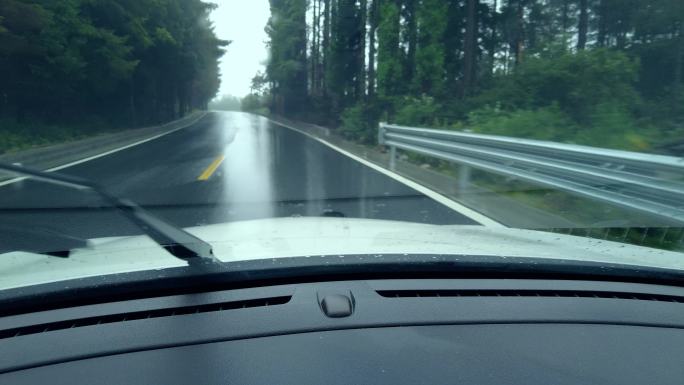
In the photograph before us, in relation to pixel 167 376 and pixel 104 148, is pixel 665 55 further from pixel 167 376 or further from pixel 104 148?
pixel 167 376

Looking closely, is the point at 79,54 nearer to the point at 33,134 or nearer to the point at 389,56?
the point at 33,134

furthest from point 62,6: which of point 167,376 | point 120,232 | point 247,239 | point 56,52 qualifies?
point 167,376

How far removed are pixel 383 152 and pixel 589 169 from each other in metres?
10.7

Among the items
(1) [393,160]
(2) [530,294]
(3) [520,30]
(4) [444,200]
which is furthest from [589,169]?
(3) [520,30]

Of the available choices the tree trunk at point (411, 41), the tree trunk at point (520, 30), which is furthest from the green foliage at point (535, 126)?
the tree trunk at point (520, 30)

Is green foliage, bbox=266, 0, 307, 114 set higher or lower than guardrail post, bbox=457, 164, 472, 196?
higher

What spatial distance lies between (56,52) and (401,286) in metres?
22.5

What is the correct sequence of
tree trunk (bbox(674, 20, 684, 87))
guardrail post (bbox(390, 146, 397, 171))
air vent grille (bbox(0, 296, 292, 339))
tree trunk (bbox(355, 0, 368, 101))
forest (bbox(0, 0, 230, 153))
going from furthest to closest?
tree trunk (bbox(355, 0, 368, 101)), forest (bbox(0, 0, 230, 153)), tree trunk (bbox(674, 20, 684, 87)), guardrail post (bbox(390, 146, 397, 171)), air vent grille (bbox(0, 296, 292, 339))

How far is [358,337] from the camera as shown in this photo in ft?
7.58

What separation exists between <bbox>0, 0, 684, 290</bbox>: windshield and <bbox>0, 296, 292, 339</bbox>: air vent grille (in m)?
0.29

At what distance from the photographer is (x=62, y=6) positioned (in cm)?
2103

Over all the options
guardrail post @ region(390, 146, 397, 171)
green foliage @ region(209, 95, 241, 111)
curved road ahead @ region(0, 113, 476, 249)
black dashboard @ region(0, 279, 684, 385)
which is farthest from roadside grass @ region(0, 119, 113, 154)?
green foliage @ region(209, 95, 241, 111)

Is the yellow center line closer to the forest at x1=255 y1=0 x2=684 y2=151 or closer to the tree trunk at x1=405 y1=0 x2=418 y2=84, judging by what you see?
the forest at x1=255 y1=0 x2=684 y2=151

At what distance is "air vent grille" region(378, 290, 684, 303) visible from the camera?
2773 mm
